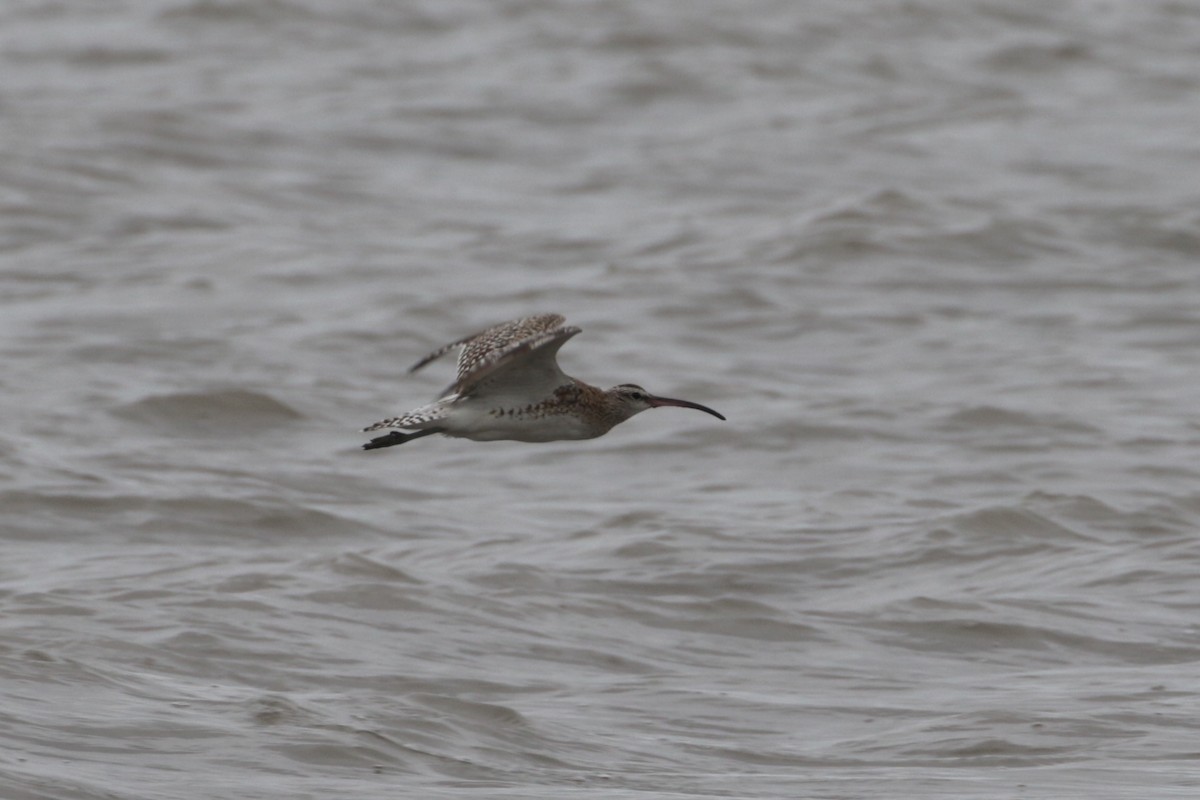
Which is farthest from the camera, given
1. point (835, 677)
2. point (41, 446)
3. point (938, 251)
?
point (938, 251)

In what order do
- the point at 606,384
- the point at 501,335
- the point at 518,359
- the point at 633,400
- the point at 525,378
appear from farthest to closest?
the point at 606,384 → the point at 633,400 → the point at 501,335 → the point at 525,378 → the point at 518,359

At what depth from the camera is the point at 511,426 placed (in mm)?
A: 8320

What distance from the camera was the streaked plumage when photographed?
8141mm

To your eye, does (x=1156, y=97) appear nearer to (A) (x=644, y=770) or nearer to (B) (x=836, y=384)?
(B) (x=836, y=384)

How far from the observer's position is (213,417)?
14086 mm

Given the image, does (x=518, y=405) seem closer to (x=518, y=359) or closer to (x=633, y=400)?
(x=518, y=359)

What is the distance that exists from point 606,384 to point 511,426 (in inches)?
264

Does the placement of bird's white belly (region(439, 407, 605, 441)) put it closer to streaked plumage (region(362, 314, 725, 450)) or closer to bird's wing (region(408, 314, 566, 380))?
streaked plumage (region(362, 314, 725, 450))

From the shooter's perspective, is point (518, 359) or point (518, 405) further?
point (518, 405)

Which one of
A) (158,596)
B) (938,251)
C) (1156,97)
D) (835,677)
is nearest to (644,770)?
(835,677)

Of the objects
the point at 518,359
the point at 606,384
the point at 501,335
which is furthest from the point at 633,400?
the point at 606,384

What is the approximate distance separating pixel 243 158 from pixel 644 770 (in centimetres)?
1306

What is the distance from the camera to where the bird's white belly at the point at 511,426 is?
823 cm

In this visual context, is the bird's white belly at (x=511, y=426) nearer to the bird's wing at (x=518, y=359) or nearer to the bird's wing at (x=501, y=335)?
the bird's wing at (x=518, y=359)
